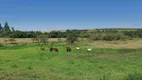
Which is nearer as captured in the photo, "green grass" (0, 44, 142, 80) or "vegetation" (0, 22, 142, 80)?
"green grass" (0, 44, 142, 80)

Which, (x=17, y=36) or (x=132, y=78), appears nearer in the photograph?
(x=132, y=78)

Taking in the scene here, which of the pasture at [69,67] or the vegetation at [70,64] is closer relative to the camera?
the pasture at [69,67]

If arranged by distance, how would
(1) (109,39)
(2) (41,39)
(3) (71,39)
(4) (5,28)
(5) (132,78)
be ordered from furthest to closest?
(4) (5,28)
(1) (109,39)
(2) (41,39)
(3) (71,39)
(5) (132,78)

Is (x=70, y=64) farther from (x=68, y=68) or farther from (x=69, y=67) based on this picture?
(x=68, y=68)

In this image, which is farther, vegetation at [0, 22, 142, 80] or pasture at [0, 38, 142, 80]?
vegetation at [0, 22, 142, 80]

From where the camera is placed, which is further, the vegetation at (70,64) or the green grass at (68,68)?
the vegetation at (70,64)

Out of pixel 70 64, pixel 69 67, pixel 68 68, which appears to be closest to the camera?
pixel 68 68

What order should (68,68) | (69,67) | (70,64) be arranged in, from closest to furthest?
(68,68) < (69,67) < (70,64)

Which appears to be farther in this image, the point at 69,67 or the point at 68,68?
the point at 69,67

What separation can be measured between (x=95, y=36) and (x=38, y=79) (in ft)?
225

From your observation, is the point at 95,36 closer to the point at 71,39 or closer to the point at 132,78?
the point at 71,39

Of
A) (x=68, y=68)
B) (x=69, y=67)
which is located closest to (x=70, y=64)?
(x=69, y=67)

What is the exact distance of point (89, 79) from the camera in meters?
15.6

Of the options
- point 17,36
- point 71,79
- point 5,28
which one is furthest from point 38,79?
point 5,28
